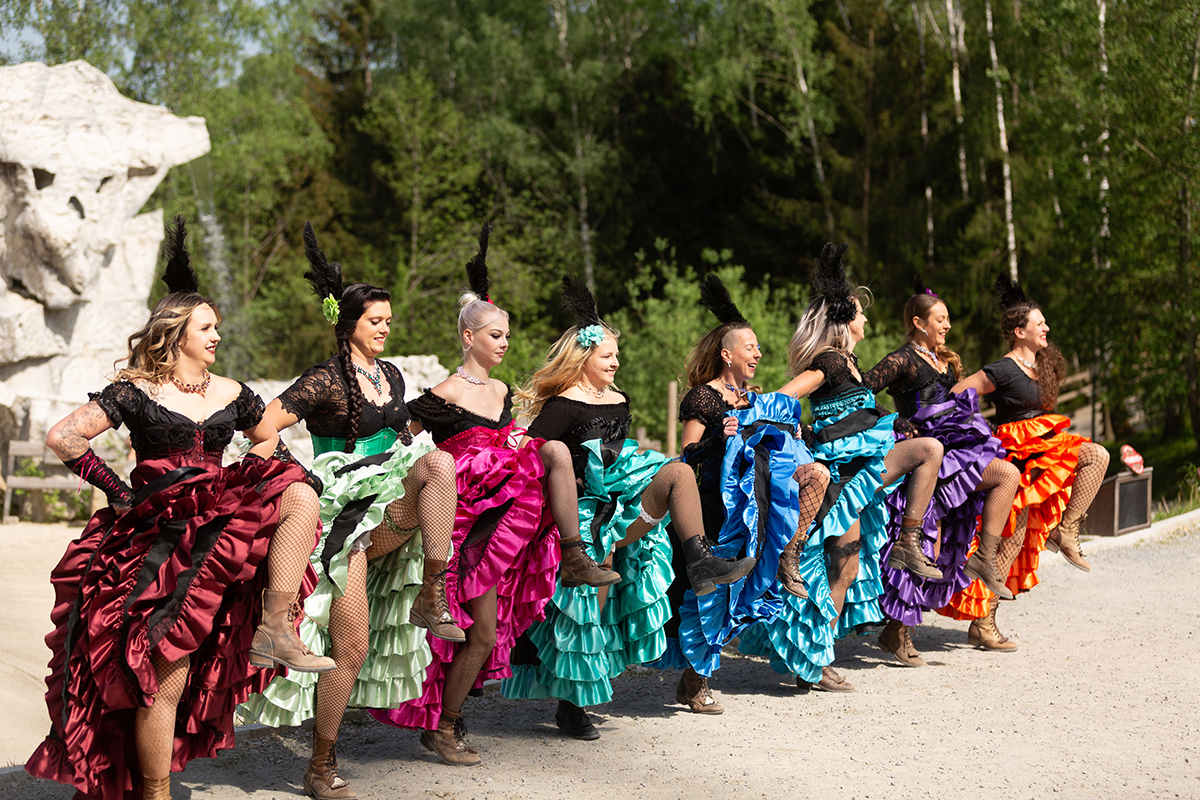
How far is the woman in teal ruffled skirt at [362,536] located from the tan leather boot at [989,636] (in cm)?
386

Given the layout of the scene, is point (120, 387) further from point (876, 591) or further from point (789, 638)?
point (876, 591)

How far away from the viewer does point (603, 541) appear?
5.13 m

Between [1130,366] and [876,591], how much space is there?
46.1 feet

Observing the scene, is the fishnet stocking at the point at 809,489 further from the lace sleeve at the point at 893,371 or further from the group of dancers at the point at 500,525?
the lace sleeve at the point at 893,371

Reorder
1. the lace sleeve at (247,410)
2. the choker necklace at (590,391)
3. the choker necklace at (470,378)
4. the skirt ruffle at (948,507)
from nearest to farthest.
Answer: the lace sleeve at (247,410)
the choker necklace at (470,378)
the choker necklace at (590,391)
the skirt ruffle at (948,507)

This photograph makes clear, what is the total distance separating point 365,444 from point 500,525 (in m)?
0.67

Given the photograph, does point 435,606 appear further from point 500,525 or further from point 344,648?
point 500,525

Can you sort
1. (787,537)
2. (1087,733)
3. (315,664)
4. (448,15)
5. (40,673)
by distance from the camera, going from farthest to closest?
(448,15), (40,673), (787,537), (1087,733), (315,664)

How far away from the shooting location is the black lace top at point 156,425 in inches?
159

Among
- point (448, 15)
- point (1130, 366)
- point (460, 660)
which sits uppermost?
point (448, 15)

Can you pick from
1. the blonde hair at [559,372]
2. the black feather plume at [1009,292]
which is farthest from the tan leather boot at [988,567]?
the blonde hair at [559,372]

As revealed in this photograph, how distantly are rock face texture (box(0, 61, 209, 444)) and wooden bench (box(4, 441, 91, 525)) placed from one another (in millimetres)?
471

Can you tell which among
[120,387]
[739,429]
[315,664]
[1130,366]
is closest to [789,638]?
[739,429]

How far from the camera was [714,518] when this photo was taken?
580 cm
